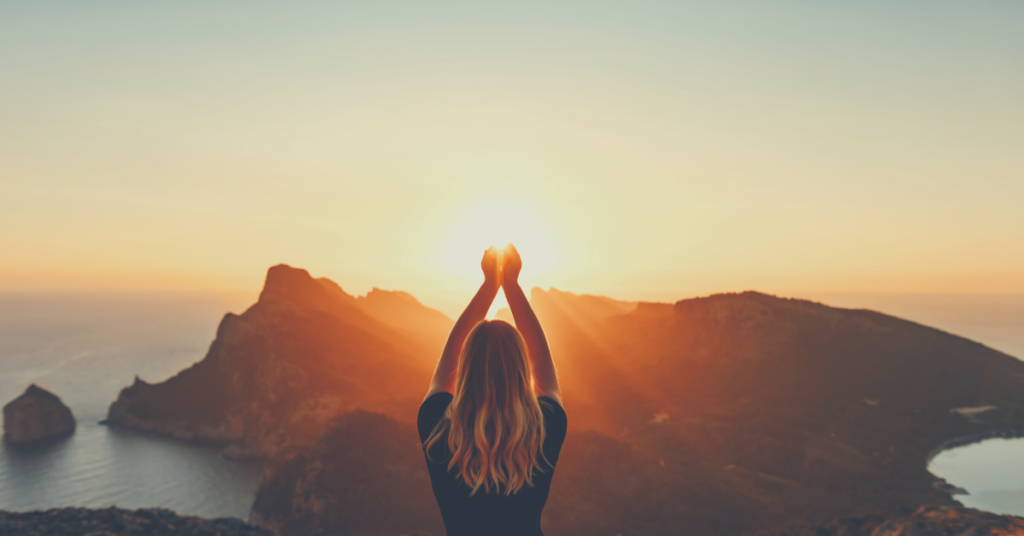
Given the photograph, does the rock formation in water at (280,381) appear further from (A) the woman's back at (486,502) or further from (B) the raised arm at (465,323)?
(A) the woman's back at (486,502)

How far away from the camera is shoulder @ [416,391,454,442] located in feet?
8.17

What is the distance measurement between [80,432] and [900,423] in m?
115

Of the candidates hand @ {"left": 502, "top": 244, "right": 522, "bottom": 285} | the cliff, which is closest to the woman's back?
hand @ {"left": 502, "top": 244, "right": 522, "bottom": 285}

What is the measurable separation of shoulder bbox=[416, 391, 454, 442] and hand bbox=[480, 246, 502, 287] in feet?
2.90

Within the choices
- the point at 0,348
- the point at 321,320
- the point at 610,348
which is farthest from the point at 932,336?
the point at 0,348

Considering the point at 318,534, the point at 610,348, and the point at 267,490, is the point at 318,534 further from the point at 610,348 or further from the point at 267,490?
the point at 610,348

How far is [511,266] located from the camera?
3115 millimetres

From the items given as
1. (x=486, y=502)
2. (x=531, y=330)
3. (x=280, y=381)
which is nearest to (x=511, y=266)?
(x=531, y=330)

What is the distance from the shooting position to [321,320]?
72562 mm

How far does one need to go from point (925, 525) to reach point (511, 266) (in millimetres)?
26532

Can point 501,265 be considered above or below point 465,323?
above

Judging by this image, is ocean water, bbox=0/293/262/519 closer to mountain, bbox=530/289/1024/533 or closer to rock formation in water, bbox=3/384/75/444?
rock formation in water, bbox=3/384/75/444

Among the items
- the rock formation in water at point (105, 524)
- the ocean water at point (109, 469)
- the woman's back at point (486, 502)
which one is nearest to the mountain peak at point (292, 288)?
the ocean water at point (109, 469)

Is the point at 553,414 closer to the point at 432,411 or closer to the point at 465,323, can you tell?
the point at 432,411
